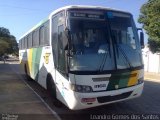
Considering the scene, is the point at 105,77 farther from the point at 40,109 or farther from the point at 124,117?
the point at 40,109

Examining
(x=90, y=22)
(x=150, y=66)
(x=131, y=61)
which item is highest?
(x=90, y=22)

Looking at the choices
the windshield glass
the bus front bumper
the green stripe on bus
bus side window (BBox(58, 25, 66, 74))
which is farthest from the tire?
the windshield glass

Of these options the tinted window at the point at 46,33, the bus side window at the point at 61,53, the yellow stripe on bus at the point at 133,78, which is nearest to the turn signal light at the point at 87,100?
the bus side window at the point at 61,53

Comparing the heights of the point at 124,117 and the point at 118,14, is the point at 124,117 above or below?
below

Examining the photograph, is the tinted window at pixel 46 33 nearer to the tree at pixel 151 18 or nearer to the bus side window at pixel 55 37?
the bus side window at pixel 55 37

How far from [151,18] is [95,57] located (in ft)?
84.3

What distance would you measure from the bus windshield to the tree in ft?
76.2

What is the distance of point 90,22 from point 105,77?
64.4 inches

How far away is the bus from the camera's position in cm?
892

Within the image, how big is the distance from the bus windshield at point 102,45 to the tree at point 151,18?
23215 millimetres

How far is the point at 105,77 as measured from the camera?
906 cm

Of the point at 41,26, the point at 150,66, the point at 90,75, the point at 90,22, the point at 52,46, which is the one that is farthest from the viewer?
the point at 150,66

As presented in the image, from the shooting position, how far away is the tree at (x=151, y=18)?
32.7 metres

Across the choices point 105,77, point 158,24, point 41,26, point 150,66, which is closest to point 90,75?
point 105,77
